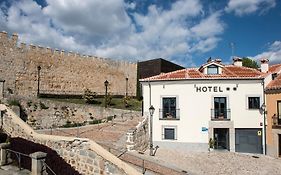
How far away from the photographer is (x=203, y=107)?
20.3 meters

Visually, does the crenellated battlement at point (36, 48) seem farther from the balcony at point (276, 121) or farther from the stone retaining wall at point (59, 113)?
the balcony at point (276, 121)

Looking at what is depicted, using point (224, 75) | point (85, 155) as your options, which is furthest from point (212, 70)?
point (85, 155)

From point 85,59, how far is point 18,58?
909 cm

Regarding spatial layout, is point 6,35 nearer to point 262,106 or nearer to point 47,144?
point 47,144

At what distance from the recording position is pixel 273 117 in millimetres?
19156

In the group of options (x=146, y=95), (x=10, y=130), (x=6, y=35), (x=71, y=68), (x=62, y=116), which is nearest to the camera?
(x=10, y=130)

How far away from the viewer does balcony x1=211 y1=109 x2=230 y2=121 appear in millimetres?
20141

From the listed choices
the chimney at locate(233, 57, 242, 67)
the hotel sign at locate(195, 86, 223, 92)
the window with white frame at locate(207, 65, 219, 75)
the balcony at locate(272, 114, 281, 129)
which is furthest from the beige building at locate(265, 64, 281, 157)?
the chimney at locate(233, 57, 242, 67)

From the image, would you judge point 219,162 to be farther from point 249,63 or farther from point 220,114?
point 249,63

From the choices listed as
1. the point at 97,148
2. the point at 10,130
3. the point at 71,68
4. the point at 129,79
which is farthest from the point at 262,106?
the point at 129,79

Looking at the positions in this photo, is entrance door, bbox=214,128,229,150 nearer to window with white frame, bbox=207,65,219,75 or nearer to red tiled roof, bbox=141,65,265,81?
red tiled roof, bbox=141,65,265,81

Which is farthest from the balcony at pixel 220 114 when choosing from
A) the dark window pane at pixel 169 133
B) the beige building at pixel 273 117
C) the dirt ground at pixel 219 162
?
the dark window pane at pixel 169 133

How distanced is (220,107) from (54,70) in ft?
60.9

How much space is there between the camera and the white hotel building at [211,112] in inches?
787
